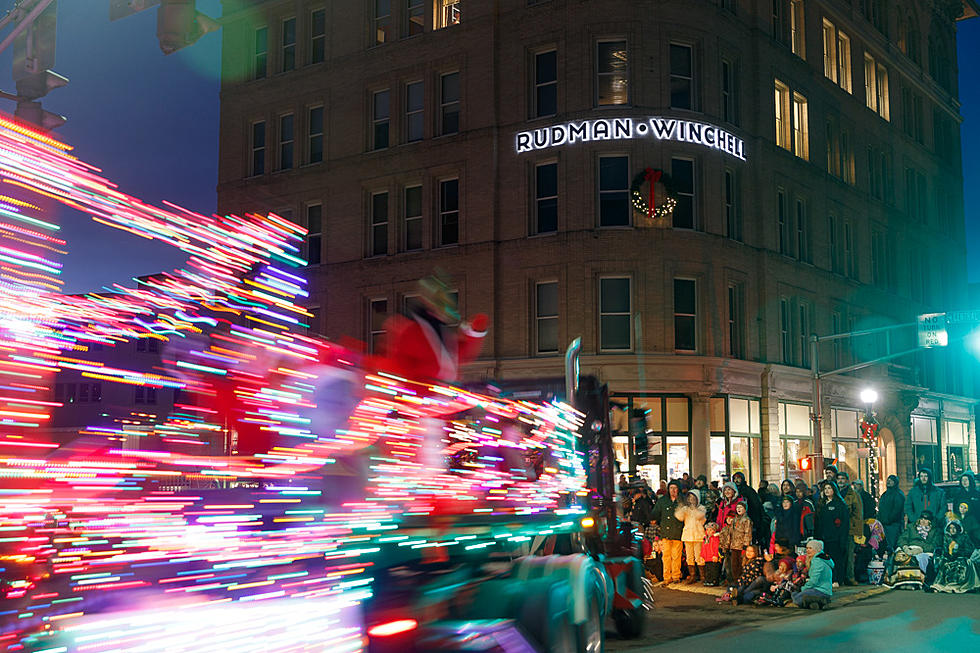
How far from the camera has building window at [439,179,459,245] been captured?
33.1 meters

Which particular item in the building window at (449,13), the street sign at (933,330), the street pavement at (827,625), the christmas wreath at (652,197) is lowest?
the street pavement at (827,625)

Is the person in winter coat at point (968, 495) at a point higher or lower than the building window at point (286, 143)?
lower

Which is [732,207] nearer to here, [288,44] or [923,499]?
[923,499]

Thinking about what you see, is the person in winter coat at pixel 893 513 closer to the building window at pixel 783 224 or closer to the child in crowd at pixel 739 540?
the child in crowd at pixel 739 540

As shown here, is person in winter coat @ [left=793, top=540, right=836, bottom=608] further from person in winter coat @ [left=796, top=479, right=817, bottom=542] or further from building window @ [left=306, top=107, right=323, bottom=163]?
Result: building window @ [left=306, top=107, right=323, bottom=163]

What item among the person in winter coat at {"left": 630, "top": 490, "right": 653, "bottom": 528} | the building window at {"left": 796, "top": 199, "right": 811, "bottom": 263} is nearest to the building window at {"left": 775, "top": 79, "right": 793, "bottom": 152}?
the building window at {"left": 796, "top": 199, "right": 811, "bottom": 263}

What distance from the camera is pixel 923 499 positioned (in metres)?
18.0

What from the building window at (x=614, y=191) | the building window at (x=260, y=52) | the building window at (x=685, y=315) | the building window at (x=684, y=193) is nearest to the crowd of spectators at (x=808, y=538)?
the building window at (x=685, y=315)

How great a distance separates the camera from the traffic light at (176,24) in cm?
787

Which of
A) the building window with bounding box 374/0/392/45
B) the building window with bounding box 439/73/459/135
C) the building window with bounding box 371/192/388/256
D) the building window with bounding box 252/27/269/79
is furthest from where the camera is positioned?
the building window with bounding box 252/27/269/79

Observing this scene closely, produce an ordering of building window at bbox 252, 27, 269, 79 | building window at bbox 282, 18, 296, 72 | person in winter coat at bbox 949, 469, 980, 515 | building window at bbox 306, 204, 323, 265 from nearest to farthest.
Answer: person in winter coat at bbox 949, 469, 980, 515, building window at bbox 306, 204, 323, 265, building window at bbox 282, 18, 296, 72, building window at bbox 252, 27, 269, 79

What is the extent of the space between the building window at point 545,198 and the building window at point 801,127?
10.9 m

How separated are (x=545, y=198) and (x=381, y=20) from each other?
9913 mm

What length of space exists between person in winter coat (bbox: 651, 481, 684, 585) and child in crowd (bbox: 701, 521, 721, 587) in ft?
2.25
